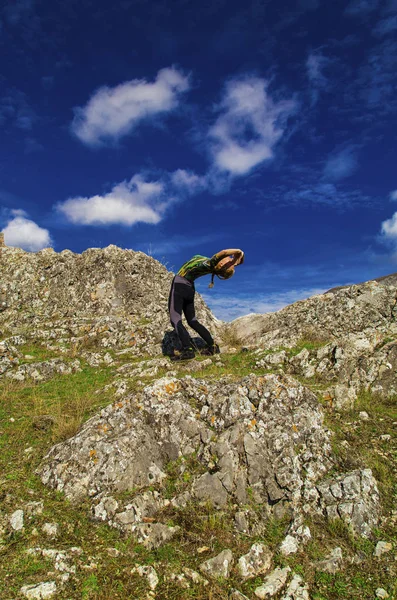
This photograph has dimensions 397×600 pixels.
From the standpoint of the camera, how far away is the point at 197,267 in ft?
38.6

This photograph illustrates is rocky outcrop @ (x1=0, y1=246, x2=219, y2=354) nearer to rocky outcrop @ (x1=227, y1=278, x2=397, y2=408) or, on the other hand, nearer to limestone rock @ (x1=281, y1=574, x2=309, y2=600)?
rocky outcrop @ (x1=227, y1=278, x2=397, y2=408)

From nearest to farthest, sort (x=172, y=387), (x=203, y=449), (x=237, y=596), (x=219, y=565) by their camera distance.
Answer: (x=237, y=596) < (x=219, y=565) < (x=203, y=449) < (x=172, y=387)

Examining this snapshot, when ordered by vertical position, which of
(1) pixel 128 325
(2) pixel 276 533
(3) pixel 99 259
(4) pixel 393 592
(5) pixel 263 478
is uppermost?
(3) pixel 99 259

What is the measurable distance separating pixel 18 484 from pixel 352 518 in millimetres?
4761

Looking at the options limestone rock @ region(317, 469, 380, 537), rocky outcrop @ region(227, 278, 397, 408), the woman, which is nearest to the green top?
the woman

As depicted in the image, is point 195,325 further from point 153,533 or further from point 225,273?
point 153,533

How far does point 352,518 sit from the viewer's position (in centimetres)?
462

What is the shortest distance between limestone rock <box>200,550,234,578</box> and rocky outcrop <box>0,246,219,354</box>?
9667mm

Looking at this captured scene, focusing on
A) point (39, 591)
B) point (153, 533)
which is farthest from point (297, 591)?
point (39, 591)

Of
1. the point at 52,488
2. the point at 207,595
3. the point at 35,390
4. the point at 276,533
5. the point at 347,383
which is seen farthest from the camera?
the point at 35,390

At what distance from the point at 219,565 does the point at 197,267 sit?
28.8 feet

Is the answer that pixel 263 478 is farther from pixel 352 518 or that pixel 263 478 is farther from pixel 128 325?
pixel 128 325

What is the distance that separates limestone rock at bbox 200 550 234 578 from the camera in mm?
3998

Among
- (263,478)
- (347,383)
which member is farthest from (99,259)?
(263,478)
